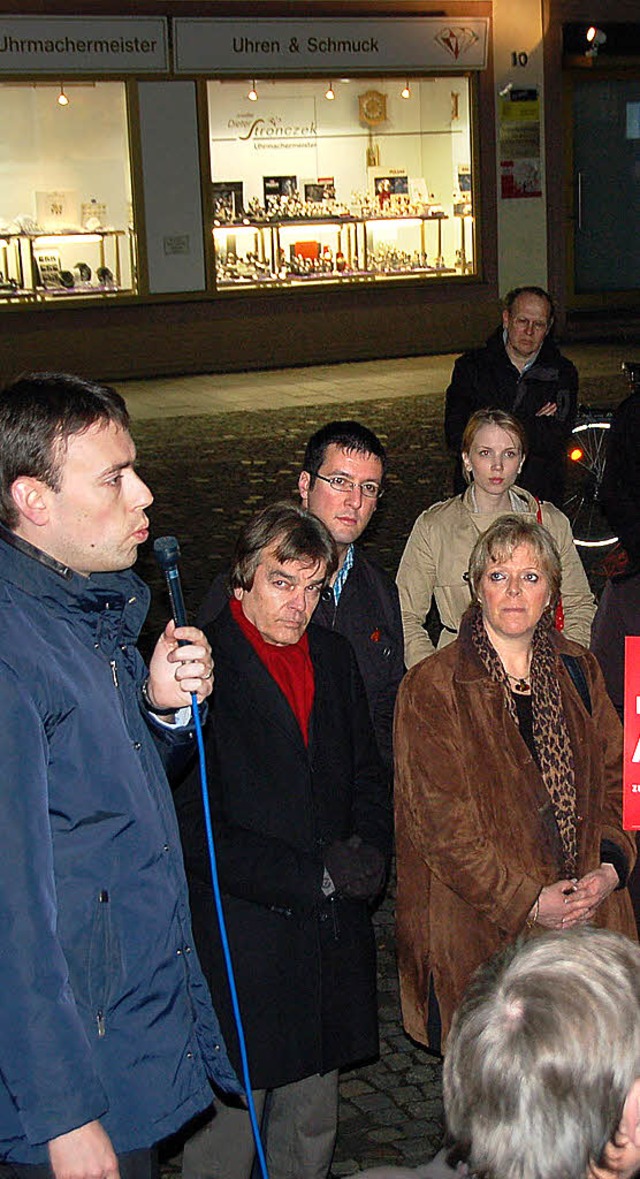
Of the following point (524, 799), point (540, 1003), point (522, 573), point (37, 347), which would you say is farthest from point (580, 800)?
point (37, 347)

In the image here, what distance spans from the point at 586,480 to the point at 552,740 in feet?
26.8

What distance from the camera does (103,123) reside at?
1978 centimetres

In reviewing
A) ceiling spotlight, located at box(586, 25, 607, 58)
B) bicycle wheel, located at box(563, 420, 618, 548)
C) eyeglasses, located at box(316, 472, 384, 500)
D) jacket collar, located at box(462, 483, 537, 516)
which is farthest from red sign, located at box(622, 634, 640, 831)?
ceiling spotlight, located at box(586, 25, 607, 58)

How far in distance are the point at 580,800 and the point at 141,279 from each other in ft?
55.0

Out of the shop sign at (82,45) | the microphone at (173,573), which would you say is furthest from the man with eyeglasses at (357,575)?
the shop sign at (82,45)

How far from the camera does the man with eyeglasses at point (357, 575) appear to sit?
497 centimetres

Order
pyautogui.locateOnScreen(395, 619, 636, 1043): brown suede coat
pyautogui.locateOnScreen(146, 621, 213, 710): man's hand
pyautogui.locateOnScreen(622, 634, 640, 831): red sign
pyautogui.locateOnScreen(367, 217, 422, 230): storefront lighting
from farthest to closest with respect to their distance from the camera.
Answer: pyautogui.locateOnScreen(367, 217, 422, 230): storefront lighting < pyautogui.locateOnScreen(622, 634, 640, 831): red sign < pyautogui.locateOnScreen(395, 619, 636, 1043): brown suede coat < pyautogui.locateOnScreen(146, 621, 213, 710): man's hand

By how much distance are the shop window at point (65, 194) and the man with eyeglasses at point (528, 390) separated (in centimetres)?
1203

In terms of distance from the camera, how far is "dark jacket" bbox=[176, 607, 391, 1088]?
3.96 meters

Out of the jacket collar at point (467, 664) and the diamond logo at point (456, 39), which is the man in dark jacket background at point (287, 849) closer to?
the jacket collar at point (467, 664)

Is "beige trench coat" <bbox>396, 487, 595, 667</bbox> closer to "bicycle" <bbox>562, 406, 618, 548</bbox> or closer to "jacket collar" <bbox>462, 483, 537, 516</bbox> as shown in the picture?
"jacket collar" <bbox>462, 483, 537, 516</bbox>

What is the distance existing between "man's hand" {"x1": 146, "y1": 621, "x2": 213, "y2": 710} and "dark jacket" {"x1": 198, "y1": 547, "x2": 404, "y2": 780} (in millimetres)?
1703

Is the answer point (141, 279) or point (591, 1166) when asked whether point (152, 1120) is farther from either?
point (141, 279)

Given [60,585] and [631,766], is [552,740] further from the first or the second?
[60,585]
